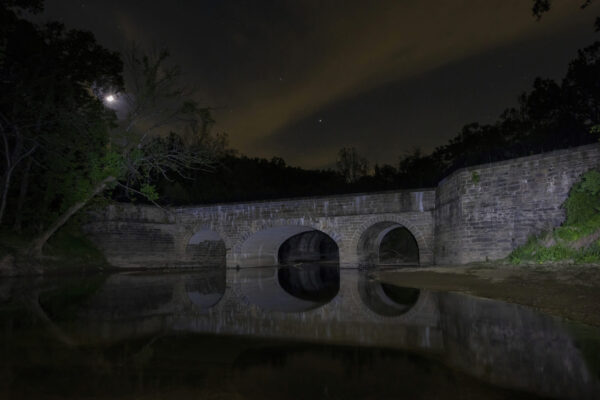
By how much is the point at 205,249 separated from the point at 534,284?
24.3 m

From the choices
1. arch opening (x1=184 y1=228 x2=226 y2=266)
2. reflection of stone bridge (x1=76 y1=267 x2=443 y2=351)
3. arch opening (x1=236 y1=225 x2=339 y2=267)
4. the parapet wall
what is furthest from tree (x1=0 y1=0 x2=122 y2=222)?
the parapet wall

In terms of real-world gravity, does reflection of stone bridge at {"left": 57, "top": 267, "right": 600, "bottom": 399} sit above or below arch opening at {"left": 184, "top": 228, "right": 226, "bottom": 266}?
below

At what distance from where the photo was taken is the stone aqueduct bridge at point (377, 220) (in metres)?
13.9

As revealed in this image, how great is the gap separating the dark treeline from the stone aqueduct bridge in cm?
118

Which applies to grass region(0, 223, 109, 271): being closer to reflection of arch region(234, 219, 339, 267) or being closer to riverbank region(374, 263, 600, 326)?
reflection of arch region(234, 219, 339, 267)

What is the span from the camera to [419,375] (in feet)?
13.2

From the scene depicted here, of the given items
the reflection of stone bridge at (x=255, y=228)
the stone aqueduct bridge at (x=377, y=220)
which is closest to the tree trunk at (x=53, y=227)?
the stone aqueduct bridge at (x=377, y=220)

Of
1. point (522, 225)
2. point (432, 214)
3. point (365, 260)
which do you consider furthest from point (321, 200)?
point (522, 225)

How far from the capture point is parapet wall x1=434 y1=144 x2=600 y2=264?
1316 cm

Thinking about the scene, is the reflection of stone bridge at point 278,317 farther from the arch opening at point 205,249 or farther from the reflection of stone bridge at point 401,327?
the arch opening at point 205,249

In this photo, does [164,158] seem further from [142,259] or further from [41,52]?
[142,259]

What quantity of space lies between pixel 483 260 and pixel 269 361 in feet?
42.1

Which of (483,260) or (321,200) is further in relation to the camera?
(321,200)

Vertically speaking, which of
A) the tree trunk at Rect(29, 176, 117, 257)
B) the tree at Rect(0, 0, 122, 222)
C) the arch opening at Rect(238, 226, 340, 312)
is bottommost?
the arch opening at Rect(238, 226, 340, 312)
